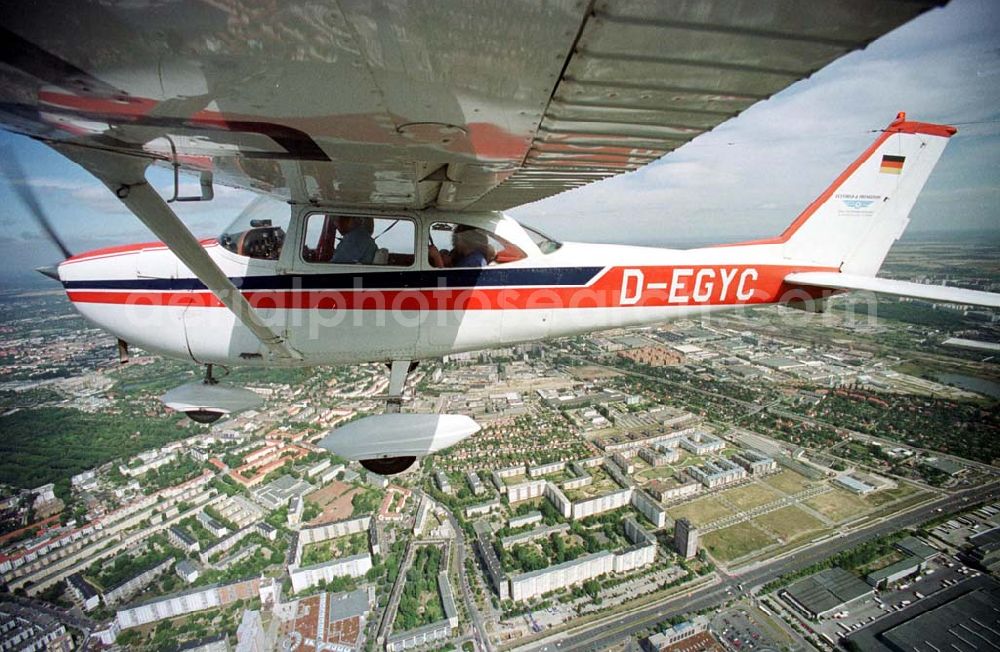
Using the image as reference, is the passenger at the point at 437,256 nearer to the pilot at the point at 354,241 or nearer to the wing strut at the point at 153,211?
the pilot at the point at 354,241

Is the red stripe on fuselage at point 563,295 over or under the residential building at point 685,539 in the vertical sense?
over

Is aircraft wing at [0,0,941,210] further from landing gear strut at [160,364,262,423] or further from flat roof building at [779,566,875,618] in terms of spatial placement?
flat roof building at [779,566,875,618]

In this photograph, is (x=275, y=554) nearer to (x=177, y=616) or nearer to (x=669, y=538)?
(x=177, y=616)

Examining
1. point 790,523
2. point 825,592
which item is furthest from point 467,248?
point 790,523

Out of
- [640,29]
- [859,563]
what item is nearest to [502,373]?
[859,563]

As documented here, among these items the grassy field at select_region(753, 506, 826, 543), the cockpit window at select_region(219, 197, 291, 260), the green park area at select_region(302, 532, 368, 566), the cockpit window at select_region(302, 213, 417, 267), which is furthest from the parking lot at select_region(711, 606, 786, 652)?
the cockpit window at select_region(219, 197, 291, 260)

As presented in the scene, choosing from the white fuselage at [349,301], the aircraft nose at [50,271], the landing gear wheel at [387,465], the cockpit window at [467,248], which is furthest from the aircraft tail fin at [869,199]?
the aircraft nose at [50,271]
